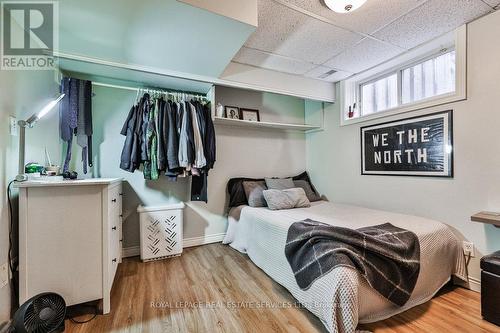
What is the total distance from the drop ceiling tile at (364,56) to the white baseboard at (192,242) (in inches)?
105

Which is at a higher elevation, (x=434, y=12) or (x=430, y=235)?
(x=434, y=12)

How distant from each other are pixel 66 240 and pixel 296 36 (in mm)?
2488

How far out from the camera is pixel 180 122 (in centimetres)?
246

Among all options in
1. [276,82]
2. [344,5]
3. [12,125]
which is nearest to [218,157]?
[276,82]

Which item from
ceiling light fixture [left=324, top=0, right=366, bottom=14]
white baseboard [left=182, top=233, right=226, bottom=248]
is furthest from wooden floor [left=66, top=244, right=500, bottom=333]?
ceiling light fixture [left=324, top=0, right=366, bottom=14]

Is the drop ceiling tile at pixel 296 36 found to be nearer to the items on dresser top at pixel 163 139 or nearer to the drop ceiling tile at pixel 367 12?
the drop ceiling tile at pixel 367 12

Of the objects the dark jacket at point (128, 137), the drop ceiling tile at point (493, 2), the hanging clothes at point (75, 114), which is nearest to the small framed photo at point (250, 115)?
the dark jacket at point (128, 137)

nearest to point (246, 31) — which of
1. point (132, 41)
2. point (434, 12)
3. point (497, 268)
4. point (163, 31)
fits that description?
point (163, 31)

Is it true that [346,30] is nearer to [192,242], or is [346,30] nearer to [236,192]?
[236,192]

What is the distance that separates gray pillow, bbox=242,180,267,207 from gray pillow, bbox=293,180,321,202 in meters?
0.56

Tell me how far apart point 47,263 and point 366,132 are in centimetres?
326

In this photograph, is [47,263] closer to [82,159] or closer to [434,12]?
[82,159]

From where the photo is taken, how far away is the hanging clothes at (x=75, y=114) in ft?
6.82

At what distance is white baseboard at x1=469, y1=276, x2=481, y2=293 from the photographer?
181cm
